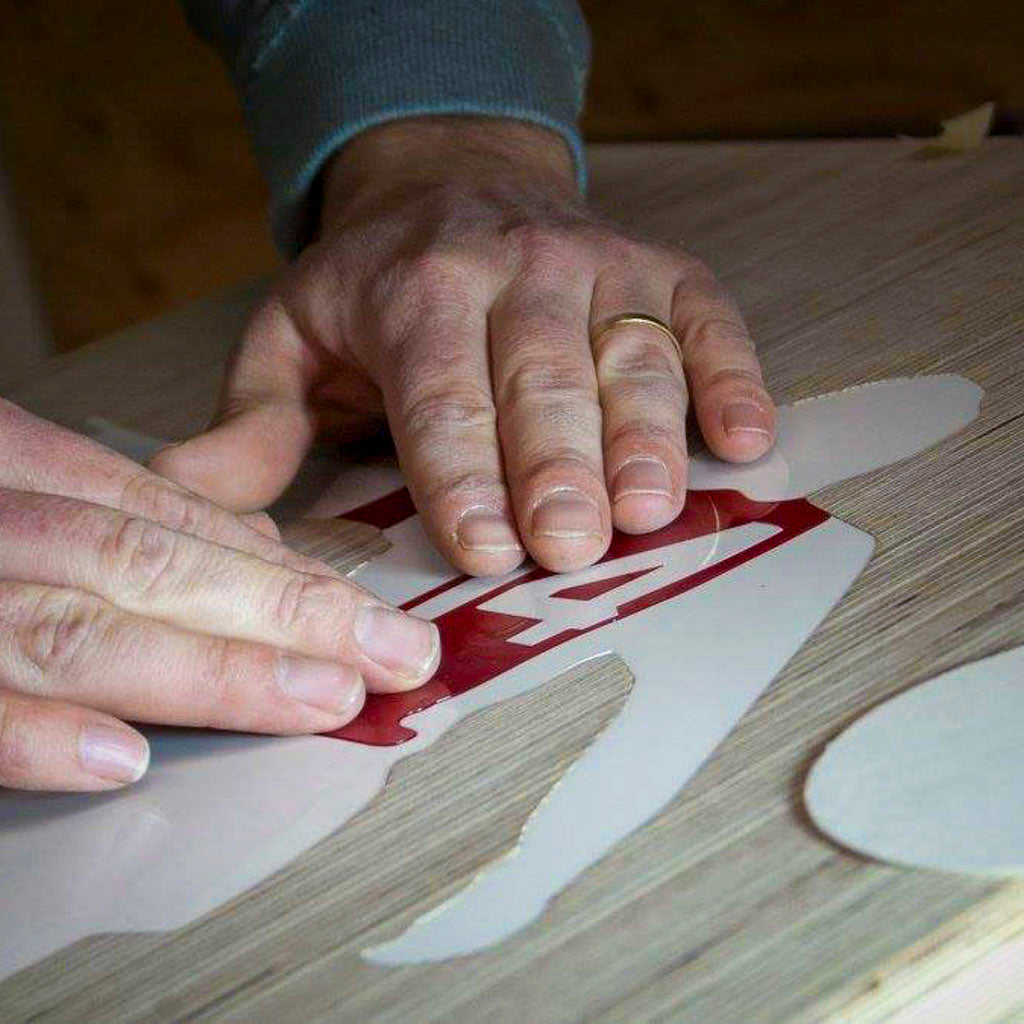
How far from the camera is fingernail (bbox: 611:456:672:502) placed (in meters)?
0.75

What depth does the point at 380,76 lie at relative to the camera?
3.64 ft

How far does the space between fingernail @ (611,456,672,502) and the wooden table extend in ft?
0.27

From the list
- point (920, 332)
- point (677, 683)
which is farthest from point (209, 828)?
point (920, 332)

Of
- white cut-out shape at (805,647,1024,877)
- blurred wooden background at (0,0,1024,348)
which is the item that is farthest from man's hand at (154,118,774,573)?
blurred wooden background at (0,0,1024,348)

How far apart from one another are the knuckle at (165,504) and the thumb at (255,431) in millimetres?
71

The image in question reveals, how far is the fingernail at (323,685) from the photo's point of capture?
0.63 meters

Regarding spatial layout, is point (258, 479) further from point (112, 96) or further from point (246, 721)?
point (112, 96)

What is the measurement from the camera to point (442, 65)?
1113 millimetres

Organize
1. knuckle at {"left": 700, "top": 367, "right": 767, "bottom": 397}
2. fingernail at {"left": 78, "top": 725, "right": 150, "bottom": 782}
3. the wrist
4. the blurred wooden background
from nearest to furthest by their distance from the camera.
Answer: fingernail at {"left": 78, "top": 725, "right": 150, "bottom": 782} → knuckle at {"left": 700, "top": 367, "right": 767, "bottom": 397} → the wrist → the blurred wooden background

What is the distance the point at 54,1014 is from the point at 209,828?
3.9 inches

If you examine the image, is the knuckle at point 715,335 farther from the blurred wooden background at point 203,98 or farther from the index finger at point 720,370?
the blurred wooden background at point 203,98

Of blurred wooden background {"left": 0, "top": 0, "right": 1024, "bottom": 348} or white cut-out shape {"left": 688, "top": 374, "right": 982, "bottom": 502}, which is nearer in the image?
white cut-out shape {"left": 688, "top": 374, "right": 982, "bottom": 502}

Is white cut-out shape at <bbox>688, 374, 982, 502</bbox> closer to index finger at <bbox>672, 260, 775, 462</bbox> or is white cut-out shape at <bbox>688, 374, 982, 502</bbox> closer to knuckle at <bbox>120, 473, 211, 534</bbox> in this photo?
index finger at <bbox>672, 260, 775, 462</bbox>

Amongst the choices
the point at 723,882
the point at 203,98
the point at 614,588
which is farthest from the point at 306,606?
the point at 203,98
